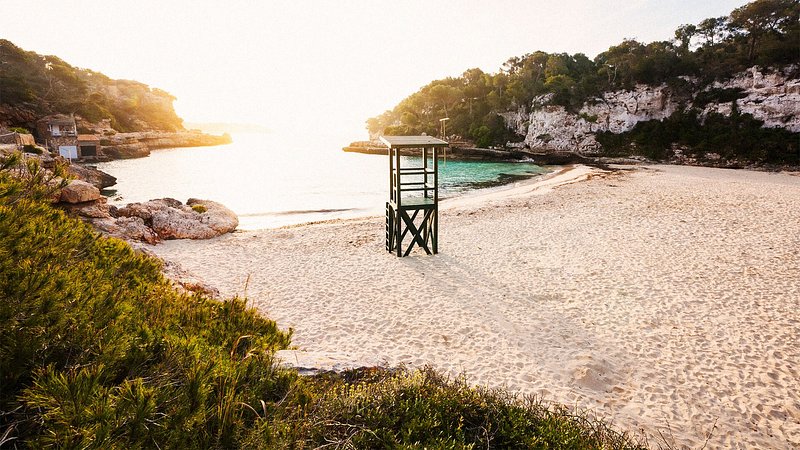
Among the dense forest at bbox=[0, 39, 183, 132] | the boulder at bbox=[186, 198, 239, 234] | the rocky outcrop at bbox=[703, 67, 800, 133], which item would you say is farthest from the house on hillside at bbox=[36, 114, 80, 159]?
the rocky outcrop at bbox=[703, 67, 800, 133]

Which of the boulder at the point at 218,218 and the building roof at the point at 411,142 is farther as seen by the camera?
the boulder at the point at 218,218

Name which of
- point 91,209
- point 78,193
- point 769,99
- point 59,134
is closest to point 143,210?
point 91,209

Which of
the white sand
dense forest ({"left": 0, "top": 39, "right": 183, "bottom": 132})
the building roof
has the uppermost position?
dense forest ({"left": 0, "top": 39, "right": 183, "bottom": 132})

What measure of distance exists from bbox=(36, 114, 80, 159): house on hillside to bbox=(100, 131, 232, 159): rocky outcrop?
5.33m

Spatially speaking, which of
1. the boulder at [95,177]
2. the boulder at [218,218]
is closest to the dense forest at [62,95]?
the boulder at [95,177]

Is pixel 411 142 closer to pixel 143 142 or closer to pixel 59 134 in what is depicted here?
pixel 59 134

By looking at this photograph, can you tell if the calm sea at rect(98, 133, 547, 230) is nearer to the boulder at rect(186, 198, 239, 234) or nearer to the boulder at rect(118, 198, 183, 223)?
the boulder at rect(186, 198, 239, 234)

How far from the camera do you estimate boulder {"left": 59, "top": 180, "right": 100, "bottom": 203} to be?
12.3m

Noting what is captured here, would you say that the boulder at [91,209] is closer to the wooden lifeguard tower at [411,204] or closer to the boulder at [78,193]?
the boulder at [78,193]

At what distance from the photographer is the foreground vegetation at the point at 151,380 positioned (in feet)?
5.74

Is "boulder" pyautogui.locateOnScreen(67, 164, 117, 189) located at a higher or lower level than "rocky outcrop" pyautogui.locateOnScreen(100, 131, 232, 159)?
lower

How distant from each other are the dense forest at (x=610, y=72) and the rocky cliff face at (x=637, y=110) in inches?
48.3

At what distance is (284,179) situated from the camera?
135ft

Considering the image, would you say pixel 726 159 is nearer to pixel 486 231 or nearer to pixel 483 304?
pixel 486 231
